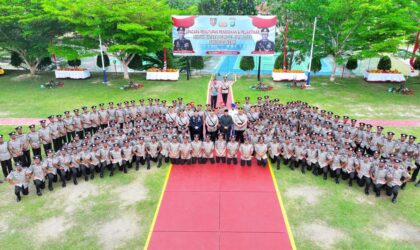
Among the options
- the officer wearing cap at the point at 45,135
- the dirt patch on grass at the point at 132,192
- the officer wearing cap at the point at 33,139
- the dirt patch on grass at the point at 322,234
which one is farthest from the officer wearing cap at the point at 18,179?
the dirt patch on grass at the point at 322,234

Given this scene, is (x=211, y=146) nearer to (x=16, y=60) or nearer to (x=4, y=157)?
(x=4, y=157)

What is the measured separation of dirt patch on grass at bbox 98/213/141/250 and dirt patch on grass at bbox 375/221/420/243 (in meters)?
6.63

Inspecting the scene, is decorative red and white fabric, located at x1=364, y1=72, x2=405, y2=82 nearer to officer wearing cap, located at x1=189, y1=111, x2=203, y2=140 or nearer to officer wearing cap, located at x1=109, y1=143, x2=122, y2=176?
officer wearing cap, located at x1=189, y1=111, x2=203, y2=140

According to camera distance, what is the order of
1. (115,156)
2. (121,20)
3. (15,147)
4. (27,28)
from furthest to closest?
(27,28) < (121,20) < (115,156) < (15,147)

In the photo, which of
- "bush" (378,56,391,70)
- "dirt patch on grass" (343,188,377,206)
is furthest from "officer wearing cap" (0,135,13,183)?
"bush" (378,56,391,70)

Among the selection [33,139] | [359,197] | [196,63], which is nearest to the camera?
[359,197]

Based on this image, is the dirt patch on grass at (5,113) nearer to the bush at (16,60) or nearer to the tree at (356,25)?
the bush at (16,60)

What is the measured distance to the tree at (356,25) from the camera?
835 inches

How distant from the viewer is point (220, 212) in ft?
31.5

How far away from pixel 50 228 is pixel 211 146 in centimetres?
596

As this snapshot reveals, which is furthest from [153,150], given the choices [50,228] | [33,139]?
[33,139]

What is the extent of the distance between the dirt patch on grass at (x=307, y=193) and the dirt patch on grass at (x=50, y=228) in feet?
22.3

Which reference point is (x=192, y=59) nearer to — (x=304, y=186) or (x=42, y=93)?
(x=42, y=93)

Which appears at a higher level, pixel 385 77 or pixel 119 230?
pixel 385 77
